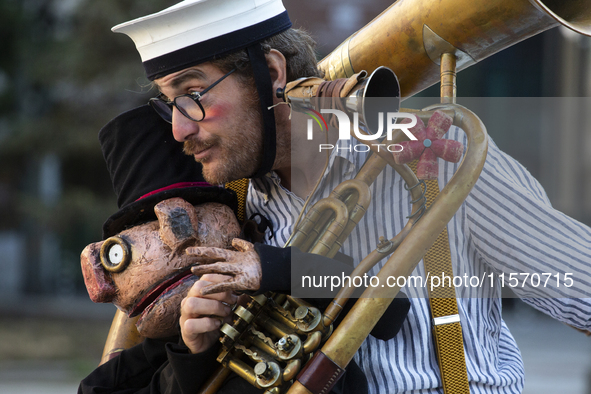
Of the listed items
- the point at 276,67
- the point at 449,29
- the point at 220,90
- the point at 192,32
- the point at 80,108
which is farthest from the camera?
the point at 80,108

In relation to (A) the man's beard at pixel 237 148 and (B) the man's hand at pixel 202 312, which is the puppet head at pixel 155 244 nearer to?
(A) the man's beard at pixel 237 148

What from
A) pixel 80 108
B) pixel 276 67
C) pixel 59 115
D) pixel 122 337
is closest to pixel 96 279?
pixel 122 337

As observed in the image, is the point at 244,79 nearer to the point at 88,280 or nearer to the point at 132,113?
the point at 132,113

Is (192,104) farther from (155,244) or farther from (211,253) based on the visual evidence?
(211,253)

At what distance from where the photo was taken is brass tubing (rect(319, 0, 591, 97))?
163 centimetres

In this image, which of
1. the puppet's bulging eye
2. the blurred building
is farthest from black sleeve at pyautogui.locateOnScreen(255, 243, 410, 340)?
the blurred building

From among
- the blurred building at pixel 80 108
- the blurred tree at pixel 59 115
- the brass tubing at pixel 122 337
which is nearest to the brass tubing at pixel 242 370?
the brass tubing at pixel 122 337

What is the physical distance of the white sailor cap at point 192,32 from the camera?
1926 millimetres

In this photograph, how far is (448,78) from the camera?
1740 millimetres

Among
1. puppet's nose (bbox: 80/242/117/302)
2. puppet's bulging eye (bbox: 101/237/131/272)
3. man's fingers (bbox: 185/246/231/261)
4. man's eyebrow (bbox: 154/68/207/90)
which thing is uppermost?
man's eyebrow (bbox: 154/68/207/90)

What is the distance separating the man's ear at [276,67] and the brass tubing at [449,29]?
25 cm

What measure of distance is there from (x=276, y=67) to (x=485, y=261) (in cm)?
93

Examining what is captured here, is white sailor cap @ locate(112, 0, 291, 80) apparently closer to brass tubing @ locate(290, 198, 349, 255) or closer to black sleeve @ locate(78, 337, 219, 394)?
brass tubing @ locate(290, 198, 349, 255)

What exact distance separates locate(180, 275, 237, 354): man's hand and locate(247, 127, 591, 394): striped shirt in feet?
1.35
